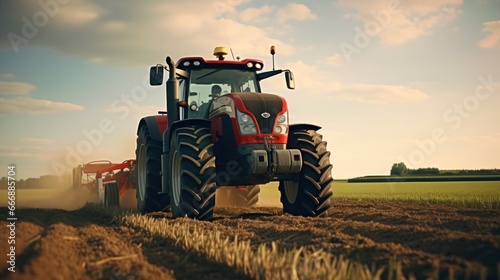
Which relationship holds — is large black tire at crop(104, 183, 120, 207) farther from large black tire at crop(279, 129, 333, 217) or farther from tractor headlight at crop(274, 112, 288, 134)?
tractor headlight at crop(274, 112, 288, 134)

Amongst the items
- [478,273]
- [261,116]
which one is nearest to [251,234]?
[261,116]

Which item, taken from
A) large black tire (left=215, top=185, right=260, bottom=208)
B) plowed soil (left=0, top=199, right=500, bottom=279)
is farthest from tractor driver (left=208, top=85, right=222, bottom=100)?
large black tire (left=215, top=185, right=260, bottom=208)

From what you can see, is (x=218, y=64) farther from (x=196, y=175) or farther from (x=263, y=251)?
(x=263, y=251)

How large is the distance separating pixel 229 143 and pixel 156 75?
1.92 meters

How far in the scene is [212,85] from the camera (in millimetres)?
9609

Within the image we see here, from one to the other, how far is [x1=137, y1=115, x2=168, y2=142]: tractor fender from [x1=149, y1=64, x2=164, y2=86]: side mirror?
1478 millimetres

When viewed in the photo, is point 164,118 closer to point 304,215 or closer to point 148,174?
point 148,174

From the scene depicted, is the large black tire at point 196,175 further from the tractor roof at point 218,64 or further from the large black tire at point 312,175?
the tractor roof at point 218,64

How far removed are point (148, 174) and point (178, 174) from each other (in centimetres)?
166

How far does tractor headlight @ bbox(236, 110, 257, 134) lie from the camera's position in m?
8.20

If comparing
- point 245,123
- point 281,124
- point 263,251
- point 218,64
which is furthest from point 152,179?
point 263,251

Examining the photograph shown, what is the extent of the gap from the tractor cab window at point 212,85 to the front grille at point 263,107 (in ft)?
3.93

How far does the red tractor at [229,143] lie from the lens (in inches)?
312

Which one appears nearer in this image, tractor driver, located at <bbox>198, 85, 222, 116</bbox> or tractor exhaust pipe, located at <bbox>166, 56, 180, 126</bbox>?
tractor exhaust pipe, located at <bbox>166, 56, 180, 126</bbox>
